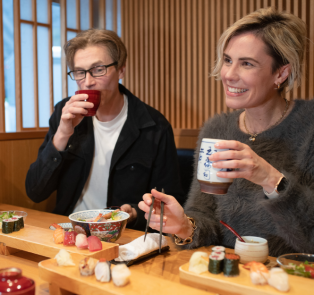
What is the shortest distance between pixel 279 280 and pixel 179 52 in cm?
280

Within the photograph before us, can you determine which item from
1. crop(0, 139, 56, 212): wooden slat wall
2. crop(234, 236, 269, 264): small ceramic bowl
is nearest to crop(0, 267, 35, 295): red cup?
crop(234, 236, 269, 264): small ceramic bowl

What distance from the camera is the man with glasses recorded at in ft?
6.52

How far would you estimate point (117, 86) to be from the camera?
2.13 metres

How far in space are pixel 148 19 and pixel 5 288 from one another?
3.16 meters

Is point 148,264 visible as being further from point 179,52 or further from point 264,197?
point 179,52

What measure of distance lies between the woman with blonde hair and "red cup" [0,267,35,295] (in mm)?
555

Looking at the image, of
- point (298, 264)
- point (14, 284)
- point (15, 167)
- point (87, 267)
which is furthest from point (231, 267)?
point (15, 167)

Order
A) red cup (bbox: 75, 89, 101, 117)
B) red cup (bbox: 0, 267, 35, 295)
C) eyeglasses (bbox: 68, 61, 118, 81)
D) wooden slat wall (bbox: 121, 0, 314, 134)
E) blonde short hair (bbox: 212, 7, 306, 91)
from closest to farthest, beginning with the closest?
red cup (bbox: 0, 267, 35, 295) < blonde short hair (bbox: 212, 7, 306, 91) < red cup (bbox: 75, 89, 101, 117) < eyeglasses (bbox: 68, 61, 118, 81) < wooden slat wall (bbox: 121, 0, 314, 134)

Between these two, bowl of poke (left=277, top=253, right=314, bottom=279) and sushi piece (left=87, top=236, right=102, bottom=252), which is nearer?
bowl of poke (left=277, top=253, right=314, bottom=279)

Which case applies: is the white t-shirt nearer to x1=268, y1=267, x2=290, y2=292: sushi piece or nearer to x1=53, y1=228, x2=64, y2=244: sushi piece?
x1=53, y1=228, x2=64, y2=244: sushi piece

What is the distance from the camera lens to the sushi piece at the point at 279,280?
0.73 m

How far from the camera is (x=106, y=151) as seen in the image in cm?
210

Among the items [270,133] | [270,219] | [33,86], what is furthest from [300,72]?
[33,86]

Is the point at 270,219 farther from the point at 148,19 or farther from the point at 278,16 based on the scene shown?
the point at 148,19
